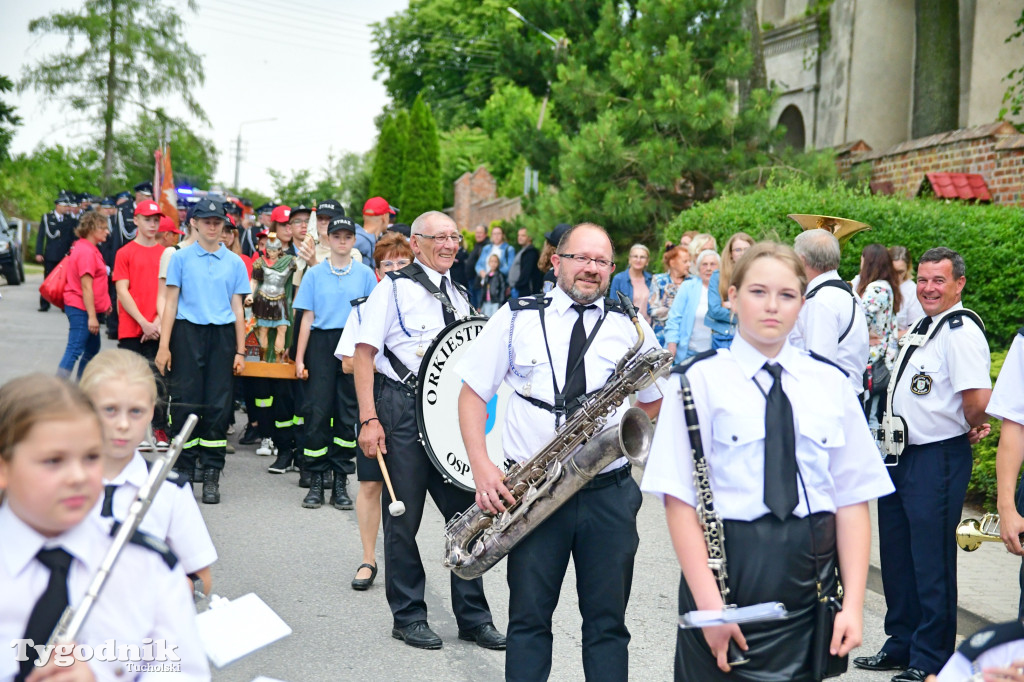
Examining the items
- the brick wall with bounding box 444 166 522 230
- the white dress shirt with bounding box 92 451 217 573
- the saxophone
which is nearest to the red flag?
the saxophone

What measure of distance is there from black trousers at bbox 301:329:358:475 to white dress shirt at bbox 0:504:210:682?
5.98 metres

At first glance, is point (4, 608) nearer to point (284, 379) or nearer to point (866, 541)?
point (866, 541)

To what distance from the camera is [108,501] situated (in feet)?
9.32

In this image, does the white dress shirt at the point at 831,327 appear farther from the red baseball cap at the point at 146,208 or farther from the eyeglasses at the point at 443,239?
the red baseball cap at the point at 146,208

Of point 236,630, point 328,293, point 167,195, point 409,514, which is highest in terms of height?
point 167,195

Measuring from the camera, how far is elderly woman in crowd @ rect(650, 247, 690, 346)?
38.0ft

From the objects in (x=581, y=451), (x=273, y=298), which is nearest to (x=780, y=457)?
(x=581, y=451)

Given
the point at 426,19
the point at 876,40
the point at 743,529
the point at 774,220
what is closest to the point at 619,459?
the point at 743,529

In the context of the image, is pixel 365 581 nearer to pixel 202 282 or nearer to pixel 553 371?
pixel 553 371

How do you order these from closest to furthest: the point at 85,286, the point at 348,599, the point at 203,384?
the point at 348,599, the point at 203,384, the point at 85,286

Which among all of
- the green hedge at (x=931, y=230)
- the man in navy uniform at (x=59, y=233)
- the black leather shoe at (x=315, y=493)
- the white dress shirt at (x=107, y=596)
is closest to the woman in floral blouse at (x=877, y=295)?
the green hedge at (x=931, y=230)

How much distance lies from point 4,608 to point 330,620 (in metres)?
3.75

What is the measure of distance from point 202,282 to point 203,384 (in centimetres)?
80

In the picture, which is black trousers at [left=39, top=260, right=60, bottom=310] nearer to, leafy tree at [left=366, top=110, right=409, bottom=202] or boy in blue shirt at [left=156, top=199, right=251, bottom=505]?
boy in blue shirt at [left=156, top=199, right=251, bottom=505]
